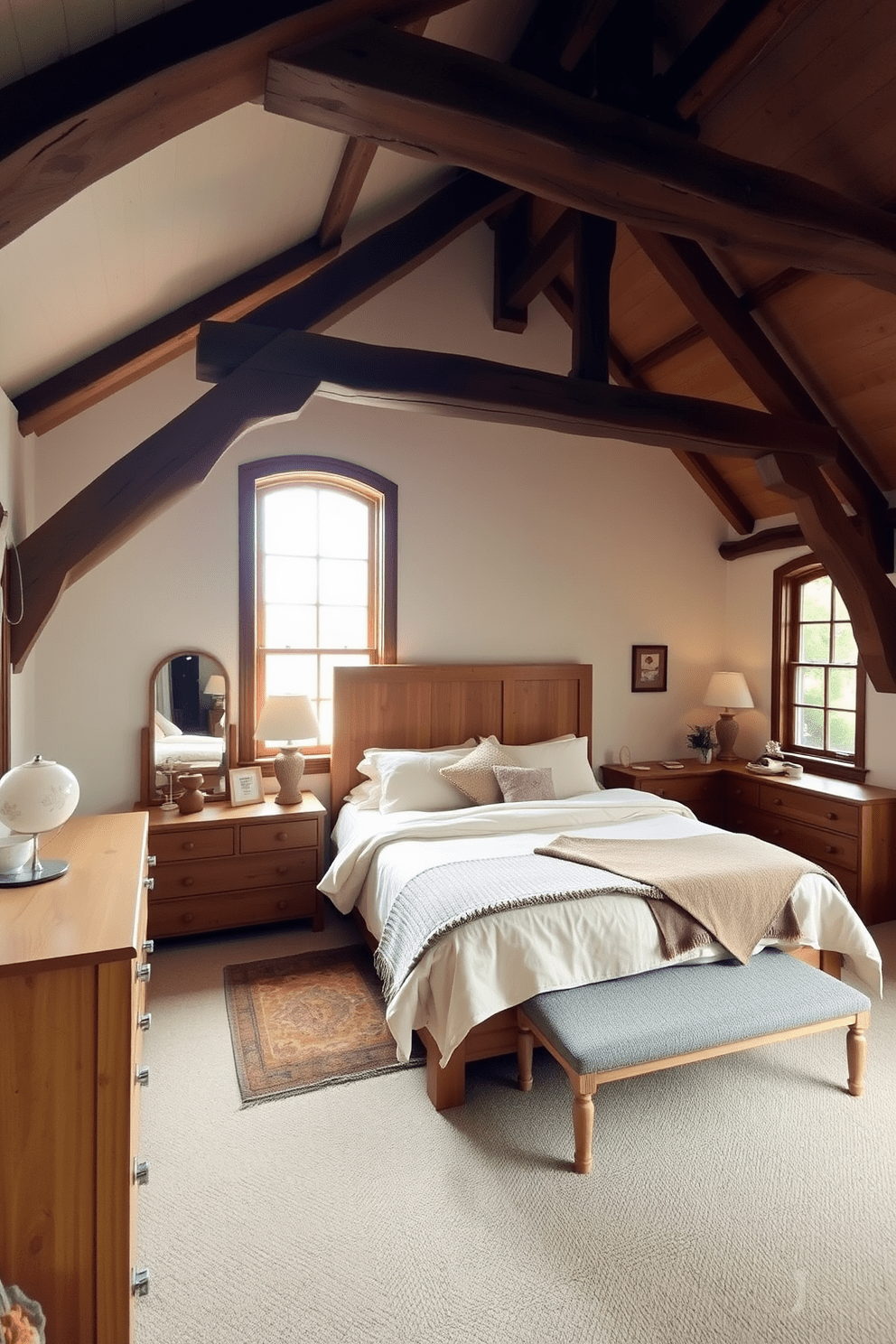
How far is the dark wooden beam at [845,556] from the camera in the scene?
11.7 ft

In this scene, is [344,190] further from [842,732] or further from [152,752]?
[842,732]

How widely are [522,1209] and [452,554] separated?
11.0 feet

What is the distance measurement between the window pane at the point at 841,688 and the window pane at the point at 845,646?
7 cm

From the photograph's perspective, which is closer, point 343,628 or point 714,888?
point 714,888

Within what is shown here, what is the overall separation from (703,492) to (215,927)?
4359mm

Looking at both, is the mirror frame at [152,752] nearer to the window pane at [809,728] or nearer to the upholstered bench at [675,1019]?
the upholstered bench at [675,1019]

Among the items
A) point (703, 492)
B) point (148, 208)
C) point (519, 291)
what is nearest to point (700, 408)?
point (519, 291)

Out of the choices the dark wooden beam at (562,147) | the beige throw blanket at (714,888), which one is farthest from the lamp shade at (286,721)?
the dark wooden beam at (562,147)

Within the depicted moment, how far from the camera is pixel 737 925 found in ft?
8.29

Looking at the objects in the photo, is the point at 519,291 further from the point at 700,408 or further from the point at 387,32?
the point at 387,32

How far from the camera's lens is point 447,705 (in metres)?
4.35

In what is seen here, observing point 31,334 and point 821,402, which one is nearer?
point 31,334

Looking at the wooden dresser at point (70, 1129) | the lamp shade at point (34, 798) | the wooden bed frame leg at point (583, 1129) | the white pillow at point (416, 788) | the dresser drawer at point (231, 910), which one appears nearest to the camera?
the wooden dresser at point (70, 1129)

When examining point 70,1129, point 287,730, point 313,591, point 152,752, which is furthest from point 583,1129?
point 313,591
